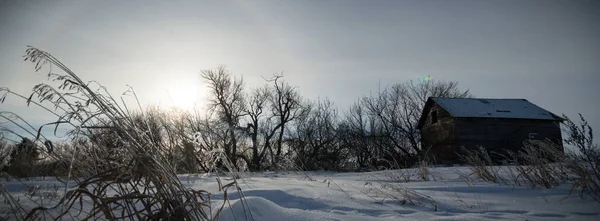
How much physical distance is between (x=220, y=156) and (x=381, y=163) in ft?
52.2

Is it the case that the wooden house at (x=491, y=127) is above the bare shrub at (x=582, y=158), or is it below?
above

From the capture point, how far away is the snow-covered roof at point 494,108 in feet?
53.3

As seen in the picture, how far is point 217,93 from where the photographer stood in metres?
22.3

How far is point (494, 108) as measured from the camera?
1706cm

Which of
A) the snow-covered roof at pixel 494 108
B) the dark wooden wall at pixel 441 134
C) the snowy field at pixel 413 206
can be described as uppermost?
the snow-covered roof at pixel 494 108

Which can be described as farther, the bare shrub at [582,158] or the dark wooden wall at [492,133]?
the dark wooden wall at [492,133]

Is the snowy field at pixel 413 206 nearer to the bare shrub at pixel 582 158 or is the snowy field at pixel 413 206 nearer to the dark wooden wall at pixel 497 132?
the bare shrub at pixel 582 158

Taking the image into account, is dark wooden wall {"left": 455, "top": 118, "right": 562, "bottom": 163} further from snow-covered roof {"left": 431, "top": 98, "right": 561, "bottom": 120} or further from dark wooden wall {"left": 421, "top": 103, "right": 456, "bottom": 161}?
dark wooden wall {"left": 421, "top": 103, "right": 456, "bottom": 161}

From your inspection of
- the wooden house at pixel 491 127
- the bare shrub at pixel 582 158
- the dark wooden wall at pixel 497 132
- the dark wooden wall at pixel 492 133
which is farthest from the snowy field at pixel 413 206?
the dark wooden wall at pixel 497 132

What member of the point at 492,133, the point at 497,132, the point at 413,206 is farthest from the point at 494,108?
the point at 413,206

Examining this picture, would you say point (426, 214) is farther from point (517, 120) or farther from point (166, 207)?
point (517, 120)

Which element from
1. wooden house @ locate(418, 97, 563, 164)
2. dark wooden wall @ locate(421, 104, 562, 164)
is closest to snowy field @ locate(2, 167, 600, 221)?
wooden house @ locate(418, 97, 563, 164)

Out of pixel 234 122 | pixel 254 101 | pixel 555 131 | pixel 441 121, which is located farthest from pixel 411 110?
pixel 234 122

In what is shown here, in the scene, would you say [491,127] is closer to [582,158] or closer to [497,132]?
[497,132]
